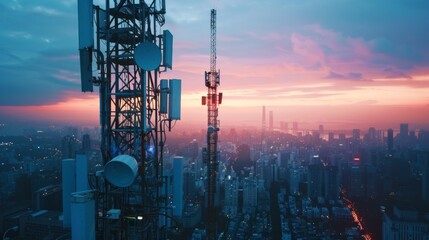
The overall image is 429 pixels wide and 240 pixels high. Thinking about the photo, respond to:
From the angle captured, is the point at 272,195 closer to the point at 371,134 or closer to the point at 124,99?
the point at 124,99

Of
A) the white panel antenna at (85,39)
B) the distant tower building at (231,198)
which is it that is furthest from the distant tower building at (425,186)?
the white panel antenna at (85,39)

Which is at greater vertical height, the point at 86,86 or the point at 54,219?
the point at 86,86

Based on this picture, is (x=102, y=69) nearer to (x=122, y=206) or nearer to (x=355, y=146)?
(x=122, y=206)

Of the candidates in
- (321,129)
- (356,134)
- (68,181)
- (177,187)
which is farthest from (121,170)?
(321,129)

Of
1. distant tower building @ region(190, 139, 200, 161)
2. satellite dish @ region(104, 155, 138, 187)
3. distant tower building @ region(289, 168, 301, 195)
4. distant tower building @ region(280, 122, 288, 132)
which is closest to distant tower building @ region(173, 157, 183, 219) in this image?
satellite dish @ region(104, 155, 138, 187)

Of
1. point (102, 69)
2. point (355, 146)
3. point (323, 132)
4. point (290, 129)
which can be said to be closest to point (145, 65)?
point (102, 69)

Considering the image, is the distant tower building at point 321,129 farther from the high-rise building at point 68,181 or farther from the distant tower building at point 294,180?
the high-rise building at point 68,181
